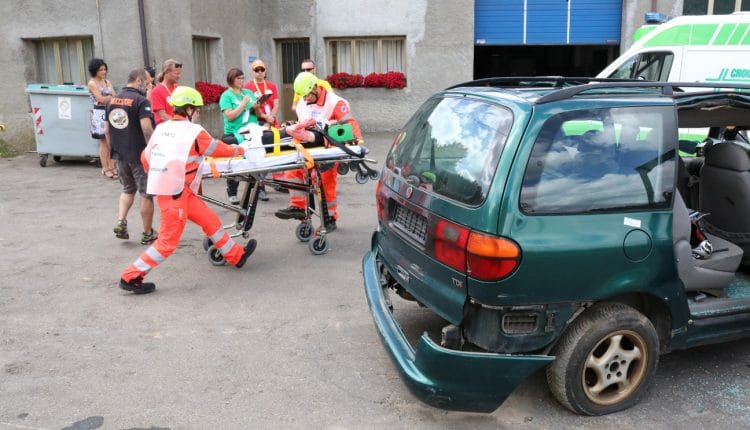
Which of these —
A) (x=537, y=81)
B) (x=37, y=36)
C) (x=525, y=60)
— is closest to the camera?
(x=537, y=81)

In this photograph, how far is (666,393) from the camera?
365cm

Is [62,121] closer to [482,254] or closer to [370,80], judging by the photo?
[370,80]

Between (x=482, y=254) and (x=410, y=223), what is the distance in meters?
0.72

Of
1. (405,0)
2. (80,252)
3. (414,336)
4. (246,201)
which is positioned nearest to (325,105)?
(246,201)

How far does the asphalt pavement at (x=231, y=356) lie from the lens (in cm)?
341

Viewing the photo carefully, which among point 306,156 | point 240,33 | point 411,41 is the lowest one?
point 306,156

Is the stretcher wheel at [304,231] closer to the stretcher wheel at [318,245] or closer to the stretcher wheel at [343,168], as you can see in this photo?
the stretcher wheel at [318,245]

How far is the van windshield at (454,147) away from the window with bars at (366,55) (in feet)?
40.2

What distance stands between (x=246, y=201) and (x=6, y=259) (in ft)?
7.94

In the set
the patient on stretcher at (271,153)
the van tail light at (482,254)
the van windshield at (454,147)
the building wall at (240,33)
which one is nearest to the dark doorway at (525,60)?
the building wall at (240,33)

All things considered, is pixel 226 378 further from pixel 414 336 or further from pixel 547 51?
pixel 547 51

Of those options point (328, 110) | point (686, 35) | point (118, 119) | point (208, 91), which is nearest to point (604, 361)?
point (328, 110)

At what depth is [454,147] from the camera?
3.46 metres

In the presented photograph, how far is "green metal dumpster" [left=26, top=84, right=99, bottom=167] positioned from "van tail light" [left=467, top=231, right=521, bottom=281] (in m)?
10.0
